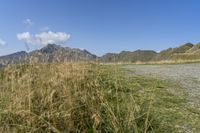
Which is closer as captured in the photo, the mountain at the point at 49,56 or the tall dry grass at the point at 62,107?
the tall dry grass at the point at 62,107

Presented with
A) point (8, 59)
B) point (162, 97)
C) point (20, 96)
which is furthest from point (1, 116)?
point (162, 97)

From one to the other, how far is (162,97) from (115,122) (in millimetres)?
3073

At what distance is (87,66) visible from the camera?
292 inches

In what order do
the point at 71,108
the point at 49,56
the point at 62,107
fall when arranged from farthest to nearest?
the point at 49,56 < the point at 62,107 < the point at 71,108

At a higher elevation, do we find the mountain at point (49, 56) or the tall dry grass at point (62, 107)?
the mountain at point (49, 56)

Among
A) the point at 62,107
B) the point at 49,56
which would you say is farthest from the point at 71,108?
the point at 49,56

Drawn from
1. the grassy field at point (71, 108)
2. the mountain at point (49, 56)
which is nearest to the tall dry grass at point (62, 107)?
the grassy field at point (71, 108)

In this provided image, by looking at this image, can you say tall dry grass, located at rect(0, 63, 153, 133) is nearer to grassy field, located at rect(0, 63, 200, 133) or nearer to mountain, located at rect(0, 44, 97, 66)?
grassy field, located at rect(0, 63, 200, 133)

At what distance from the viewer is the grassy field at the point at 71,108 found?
4.94 metres

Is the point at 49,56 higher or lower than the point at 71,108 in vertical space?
higher

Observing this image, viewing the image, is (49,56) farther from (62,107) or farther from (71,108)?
(71,108)

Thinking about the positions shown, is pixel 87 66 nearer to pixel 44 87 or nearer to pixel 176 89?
pixel 44 87

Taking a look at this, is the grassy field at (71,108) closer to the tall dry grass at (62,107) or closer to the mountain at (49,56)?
the tall dry grass at (62,107)

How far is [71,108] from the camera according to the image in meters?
5.19
